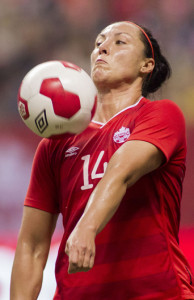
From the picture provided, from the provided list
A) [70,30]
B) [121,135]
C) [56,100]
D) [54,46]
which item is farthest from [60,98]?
[70,30]

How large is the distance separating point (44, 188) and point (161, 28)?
4.17 meters

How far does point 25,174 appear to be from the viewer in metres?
5.34

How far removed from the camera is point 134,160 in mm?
2250

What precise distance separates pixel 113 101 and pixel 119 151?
0.73 meters

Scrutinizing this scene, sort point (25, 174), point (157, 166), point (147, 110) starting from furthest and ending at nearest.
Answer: point (25, 174)
point (147, 110)
point (157, 166)

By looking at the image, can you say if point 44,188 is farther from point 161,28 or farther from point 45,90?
point 161,28

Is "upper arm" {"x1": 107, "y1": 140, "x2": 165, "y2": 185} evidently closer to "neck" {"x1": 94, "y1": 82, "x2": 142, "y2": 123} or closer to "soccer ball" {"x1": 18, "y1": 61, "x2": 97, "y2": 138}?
"soccer ball" {"x1": 18, "y1": 61, "x2": 97, "y2": 138}

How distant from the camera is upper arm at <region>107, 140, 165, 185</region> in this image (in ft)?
7.30

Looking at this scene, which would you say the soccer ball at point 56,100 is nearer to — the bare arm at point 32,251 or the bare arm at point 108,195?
the bare arm at point 108,195

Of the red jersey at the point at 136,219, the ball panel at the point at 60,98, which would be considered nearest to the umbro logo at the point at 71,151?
the red jersey at the point at 136,219

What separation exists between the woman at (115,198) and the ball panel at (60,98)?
0.30 m

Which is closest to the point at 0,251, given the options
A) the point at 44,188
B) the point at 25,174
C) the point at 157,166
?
the point at 25,174

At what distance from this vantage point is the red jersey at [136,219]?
2.42m

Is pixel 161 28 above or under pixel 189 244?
above
